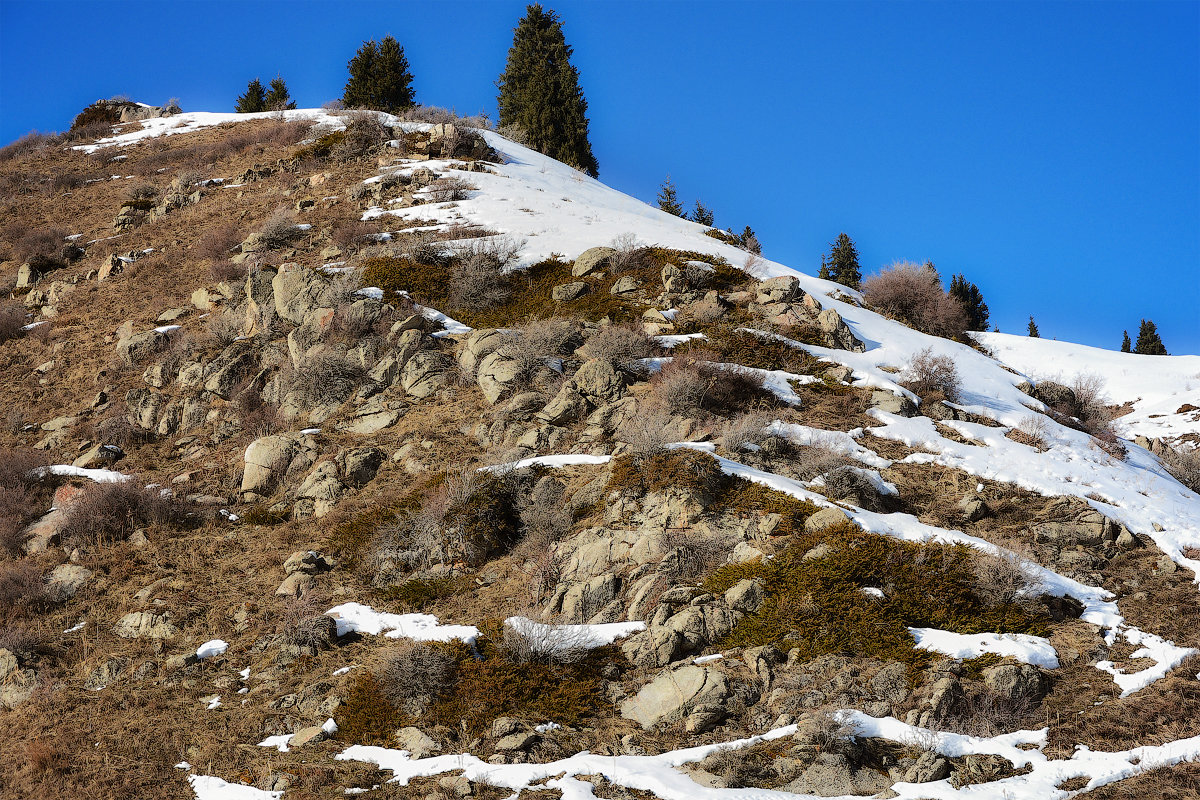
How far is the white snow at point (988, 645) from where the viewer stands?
30.7 feet

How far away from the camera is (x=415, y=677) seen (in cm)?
935

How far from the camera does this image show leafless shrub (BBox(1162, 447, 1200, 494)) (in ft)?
52.9

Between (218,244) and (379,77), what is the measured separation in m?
17.8

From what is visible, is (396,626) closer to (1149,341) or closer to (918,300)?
(918,300)

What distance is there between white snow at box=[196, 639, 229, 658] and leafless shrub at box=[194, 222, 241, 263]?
1547 centimetres

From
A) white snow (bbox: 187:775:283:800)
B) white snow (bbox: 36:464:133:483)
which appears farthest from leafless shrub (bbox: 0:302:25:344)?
white snow (bbox: 187:775:283:800)

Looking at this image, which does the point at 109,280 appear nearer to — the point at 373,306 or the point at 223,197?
the point at 223,197

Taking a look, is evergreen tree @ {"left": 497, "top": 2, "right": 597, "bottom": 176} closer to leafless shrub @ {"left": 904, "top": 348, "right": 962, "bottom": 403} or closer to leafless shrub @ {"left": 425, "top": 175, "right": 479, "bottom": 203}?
leafless shrub @ {"left": 425, "top": 175, "right": 479, "bottom": 203}

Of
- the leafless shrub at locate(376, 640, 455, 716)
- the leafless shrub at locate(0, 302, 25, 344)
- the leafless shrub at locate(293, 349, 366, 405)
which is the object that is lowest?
the leafless shrub at locate(376, 640, 455, 716)

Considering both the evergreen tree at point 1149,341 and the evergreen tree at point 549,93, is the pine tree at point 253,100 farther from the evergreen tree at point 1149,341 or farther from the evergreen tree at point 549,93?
the evergreen tree at point 1149,341

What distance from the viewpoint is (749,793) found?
24.5 feet

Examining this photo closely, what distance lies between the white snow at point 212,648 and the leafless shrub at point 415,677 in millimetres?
3145

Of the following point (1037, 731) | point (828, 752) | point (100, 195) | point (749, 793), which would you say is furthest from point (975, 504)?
point (100, 195)

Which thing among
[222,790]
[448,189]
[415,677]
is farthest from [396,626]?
[448,189]
